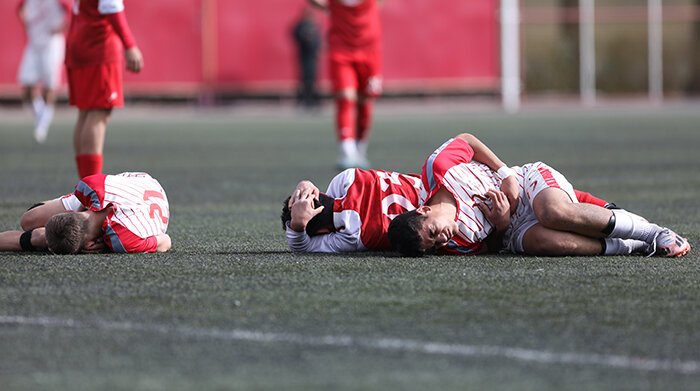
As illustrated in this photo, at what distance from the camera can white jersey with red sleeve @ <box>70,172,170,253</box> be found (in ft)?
22.0

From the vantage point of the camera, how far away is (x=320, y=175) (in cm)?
1257

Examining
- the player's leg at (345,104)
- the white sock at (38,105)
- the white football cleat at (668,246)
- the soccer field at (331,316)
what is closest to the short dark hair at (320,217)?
the soccer field at (331,316)

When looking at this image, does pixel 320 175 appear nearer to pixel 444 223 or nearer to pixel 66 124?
pixel 444 223

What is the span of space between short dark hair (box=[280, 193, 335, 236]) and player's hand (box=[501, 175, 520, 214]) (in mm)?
837

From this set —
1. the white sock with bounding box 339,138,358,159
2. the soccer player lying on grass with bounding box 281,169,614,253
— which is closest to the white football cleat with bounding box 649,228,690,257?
the soccer player lying on grass with bounding box 281,169,614,253

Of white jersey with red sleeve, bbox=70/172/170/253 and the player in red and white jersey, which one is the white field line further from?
the player in red and white jersey

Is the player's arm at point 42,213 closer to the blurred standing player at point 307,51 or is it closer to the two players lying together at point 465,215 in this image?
the two players lying together at point 465,215

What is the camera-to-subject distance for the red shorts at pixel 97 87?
30.4ft

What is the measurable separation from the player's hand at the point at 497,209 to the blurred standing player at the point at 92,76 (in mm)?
3518

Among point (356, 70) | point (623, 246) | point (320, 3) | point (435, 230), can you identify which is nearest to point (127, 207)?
point (435, 230)

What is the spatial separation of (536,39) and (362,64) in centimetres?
1910

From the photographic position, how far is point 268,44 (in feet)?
98.5

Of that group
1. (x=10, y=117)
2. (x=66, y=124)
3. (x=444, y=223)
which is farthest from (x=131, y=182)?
(x=10, y=117)

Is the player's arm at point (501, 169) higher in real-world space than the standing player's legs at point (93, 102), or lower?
lower
